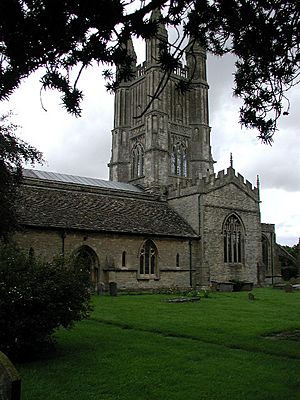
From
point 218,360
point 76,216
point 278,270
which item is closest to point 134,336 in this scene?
point 218,360

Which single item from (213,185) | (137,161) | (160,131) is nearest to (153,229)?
(213,185)

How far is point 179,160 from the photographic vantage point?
52.3 meters

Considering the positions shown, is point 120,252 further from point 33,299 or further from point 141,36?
point 141,36

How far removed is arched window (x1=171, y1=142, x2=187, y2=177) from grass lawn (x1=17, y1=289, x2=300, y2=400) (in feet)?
126

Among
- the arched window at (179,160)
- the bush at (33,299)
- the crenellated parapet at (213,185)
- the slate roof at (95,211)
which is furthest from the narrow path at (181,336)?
the arched window at (179,160)

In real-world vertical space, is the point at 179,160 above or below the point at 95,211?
above

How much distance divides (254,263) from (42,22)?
30466 mm

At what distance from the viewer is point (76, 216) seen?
26.2 m

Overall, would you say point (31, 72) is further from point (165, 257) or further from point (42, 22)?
point (165, 257)

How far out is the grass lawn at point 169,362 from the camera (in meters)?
6.50

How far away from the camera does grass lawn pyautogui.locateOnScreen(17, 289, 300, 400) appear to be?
650 cm

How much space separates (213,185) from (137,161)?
21183 millimetres

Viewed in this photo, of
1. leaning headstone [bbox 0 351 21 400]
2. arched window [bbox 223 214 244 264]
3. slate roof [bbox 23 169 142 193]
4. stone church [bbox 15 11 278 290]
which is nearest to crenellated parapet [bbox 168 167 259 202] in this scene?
stone church [bbox 15 11 278 290]

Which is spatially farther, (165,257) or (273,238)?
(273,238)
